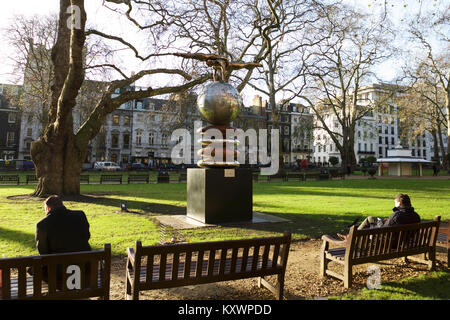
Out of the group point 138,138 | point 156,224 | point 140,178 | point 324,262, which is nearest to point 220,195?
point 156,224

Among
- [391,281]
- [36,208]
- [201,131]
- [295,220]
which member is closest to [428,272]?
[391,281]

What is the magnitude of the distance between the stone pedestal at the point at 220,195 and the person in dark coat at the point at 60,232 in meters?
4.71

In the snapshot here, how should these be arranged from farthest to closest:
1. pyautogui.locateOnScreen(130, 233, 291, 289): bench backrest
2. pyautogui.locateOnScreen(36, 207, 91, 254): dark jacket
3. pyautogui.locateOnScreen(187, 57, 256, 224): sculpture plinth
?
pyautogui.locateOnScreen(187, 57, 256, 224): sculpture plinth < pyautogui.locateOnScreen(36, 207, 91, 254): dark jacket < pyautogui.locateOnScreen(130, 233, 291, 289): bench backrest

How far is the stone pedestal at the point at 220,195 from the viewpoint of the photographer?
8.27 metres

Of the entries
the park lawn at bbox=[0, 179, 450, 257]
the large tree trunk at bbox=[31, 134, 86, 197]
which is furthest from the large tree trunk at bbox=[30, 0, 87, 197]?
the park lawn at bbox=[0, 179, 450, 257]

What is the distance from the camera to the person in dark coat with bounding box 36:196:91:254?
344cm

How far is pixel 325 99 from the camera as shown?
39.5 m

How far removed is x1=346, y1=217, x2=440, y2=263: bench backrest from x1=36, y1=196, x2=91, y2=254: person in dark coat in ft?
10.8

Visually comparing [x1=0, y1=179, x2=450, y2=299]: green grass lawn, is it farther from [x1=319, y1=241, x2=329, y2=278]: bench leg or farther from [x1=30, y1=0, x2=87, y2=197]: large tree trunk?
[x1=30, y1=0, x2=87, y2=197]: large tree trunk

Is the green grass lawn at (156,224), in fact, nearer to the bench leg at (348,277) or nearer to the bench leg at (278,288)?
the bench leg at (348,277)

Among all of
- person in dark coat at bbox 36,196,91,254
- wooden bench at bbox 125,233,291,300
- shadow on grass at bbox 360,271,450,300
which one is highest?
person in dark coat at bbox 36,196,91,254

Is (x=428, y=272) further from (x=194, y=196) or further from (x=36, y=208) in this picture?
(x=36, y=208)

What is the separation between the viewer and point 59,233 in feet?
11.3

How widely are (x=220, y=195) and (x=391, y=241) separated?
4.58 metres
